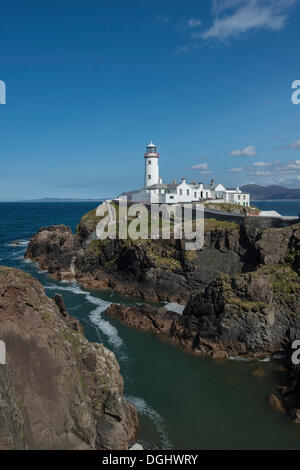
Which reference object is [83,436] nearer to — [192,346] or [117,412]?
[117,412]

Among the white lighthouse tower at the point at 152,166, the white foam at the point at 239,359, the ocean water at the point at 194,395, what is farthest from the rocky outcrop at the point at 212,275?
the white lighthouse tower at the point at 152,166

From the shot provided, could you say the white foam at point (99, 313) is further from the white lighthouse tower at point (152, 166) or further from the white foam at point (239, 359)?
the white lighthouse tower at point (152, 166)

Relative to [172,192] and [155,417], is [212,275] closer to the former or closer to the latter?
[155,417]

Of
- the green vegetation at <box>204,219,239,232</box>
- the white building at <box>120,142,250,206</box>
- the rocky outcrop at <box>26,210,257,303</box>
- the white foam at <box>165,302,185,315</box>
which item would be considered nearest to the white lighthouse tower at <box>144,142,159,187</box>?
the white building at <box>120,142,250,206</box>

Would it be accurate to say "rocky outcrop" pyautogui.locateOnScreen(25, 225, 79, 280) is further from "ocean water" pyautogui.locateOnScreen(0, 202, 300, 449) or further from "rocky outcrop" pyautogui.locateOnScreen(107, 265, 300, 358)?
"rocky outcrop" pyautogui.locateOnScreen(107, 265, 300, 358)

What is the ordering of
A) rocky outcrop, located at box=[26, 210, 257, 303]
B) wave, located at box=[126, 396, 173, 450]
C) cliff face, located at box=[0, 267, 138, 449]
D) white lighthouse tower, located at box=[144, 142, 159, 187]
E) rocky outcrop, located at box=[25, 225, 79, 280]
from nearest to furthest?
cliff face, located at box=[0, 267, 138, 449] < wave, located at box=[126, 396, 173, 450] < rocky outcrop, located at box=[26, 210, 257, 303] < rocky outcrop, located at box=[25, 225, 79, 280] < white lighthouse tower, located at box=[144, 142, 159, 187]

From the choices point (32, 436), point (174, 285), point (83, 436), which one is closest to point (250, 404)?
point (83, 436)

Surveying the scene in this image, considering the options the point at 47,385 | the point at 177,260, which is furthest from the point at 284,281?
the point at 47,385
